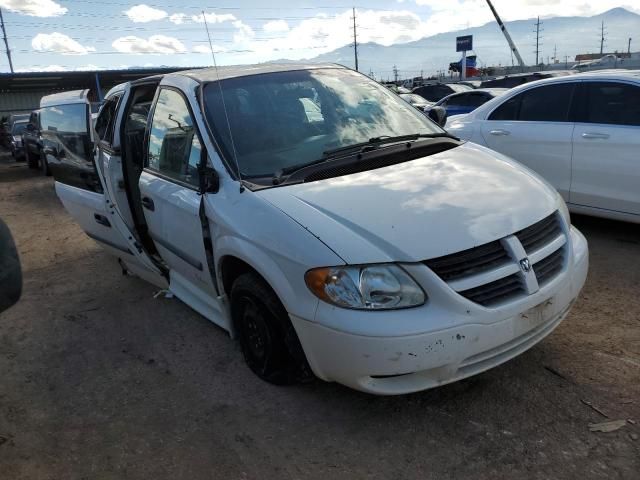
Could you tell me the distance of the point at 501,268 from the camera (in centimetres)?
253

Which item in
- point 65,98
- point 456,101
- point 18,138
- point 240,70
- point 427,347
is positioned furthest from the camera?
point 18,138

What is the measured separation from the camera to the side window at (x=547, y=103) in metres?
5.35

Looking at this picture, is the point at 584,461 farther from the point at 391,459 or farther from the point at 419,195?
the point at 419,195

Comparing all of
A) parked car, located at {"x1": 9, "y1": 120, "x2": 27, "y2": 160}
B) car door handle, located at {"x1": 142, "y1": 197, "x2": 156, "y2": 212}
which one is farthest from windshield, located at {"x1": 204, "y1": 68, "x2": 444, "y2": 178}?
parked car, located at {"x1": 9, "y1": 120, "x2": 27, "y2": 160}

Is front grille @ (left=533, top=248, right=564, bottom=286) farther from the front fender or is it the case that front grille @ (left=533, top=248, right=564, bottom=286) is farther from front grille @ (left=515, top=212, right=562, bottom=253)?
the front fender

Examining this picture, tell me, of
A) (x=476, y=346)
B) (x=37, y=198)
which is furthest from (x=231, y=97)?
(x=37, y=198)

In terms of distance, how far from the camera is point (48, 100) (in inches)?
196

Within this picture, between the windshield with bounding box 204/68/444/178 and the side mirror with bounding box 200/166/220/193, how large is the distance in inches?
5.1

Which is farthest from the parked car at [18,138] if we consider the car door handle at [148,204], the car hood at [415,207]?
the car hood at [415,207]

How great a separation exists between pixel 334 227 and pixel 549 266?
1.13 metres

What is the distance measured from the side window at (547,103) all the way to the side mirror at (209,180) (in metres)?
3.77

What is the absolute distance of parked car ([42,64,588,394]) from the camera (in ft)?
7.93

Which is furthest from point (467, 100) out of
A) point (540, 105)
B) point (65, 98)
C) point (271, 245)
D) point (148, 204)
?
point (271, 245)

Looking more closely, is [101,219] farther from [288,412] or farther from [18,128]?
[18,128]
